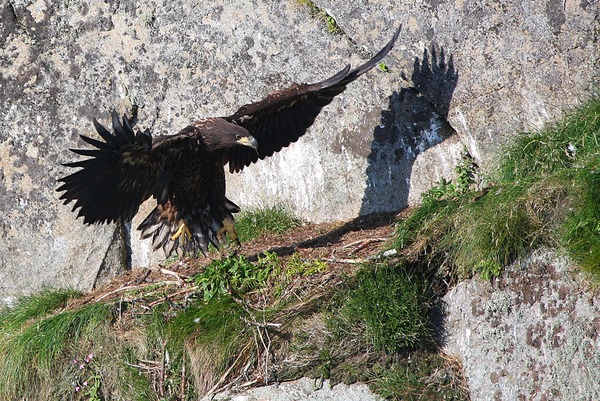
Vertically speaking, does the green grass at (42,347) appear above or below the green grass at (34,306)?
below

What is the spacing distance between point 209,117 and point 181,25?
0.79 m

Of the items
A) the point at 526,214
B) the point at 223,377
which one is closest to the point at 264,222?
the point at 223,377

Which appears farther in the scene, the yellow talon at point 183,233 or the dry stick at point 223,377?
the yellow talon at point 183,233

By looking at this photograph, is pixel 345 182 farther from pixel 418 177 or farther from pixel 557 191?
pixel 557 191

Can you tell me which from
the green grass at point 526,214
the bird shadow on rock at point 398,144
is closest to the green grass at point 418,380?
the green grass at point 526,214

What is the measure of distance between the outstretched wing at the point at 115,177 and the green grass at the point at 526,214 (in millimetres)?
1650

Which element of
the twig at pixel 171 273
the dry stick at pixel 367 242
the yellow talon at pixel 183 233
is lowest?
the dry stick at pixel 367 242

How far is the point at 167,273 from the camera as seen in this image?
5523mm

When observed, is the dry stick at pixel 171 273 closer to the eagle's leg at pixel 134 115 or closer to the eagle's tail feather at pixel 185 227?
the eagle's tail feather at pixel 185 227

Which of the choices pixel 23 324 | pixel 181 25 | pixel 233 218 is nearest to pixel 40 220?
pixel 23 324

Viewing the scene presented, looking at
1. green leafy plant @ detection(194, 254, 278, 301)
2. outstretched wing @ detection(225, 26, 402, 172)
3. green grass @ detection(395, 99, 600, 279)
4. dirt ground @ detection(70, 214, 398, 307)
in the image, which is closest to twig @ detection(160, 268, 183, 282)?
dirt ground @ detection(70, 214, 398, 307)

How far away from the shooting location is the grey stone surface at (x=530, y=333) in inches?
156

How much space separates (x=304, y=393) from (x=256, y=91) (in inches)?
104

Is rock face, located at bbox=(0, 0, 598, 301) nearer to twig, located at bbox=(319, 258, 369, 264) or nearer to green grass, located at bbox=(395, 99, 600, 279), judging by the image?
green grass, located at bbox=(395, 99, 600, 279)
